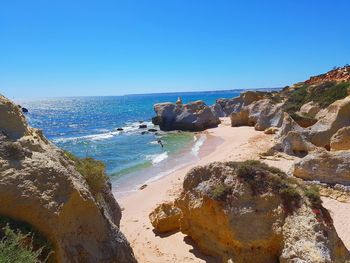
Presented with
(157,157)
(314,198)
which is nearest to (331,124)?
(314,198)

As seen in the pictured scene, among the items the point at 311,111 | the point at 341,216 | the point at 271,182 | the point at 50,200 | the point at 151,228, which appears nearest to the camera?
the point at 50,200

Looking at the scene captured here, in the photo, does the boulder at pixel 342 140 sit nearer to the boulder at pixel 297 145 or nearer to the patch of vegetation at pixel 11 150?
the boulder at pixel 297 145

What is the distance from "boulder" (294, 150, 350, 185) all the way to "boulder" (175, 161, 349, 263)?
20.7 ft

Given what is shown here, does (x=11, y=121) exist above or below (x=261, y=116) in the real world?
above

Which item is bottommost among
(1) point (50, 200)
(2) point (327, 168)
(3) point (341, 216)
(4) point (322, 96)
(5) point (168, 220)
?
(3) point (341, 216)

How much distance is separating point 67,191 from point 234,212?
5.06 metres

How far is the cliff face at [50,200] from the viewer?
22.0ft

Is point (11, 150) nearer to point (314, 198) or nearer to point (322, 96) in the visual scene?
point (314, 198)

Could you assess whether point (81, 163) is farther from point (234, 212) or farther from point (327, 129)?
point (327, 129)

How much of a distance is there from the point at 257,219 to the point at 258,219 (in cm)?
3

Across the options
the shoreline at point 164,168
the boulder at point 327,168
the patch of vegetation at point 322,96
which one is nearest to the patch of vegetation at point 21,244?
the boulder at point 327,168

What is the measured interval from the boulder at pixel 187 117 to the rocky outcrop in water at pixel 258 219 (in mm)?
39481

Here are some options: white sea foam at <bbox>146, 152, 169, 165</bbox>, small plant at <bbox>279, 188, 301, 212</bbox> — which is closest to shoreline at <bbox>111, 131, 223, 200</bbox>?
white sea foam at <bbox>146, 152, 169, 165</bbox>

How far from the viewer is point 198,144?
1542 inches
